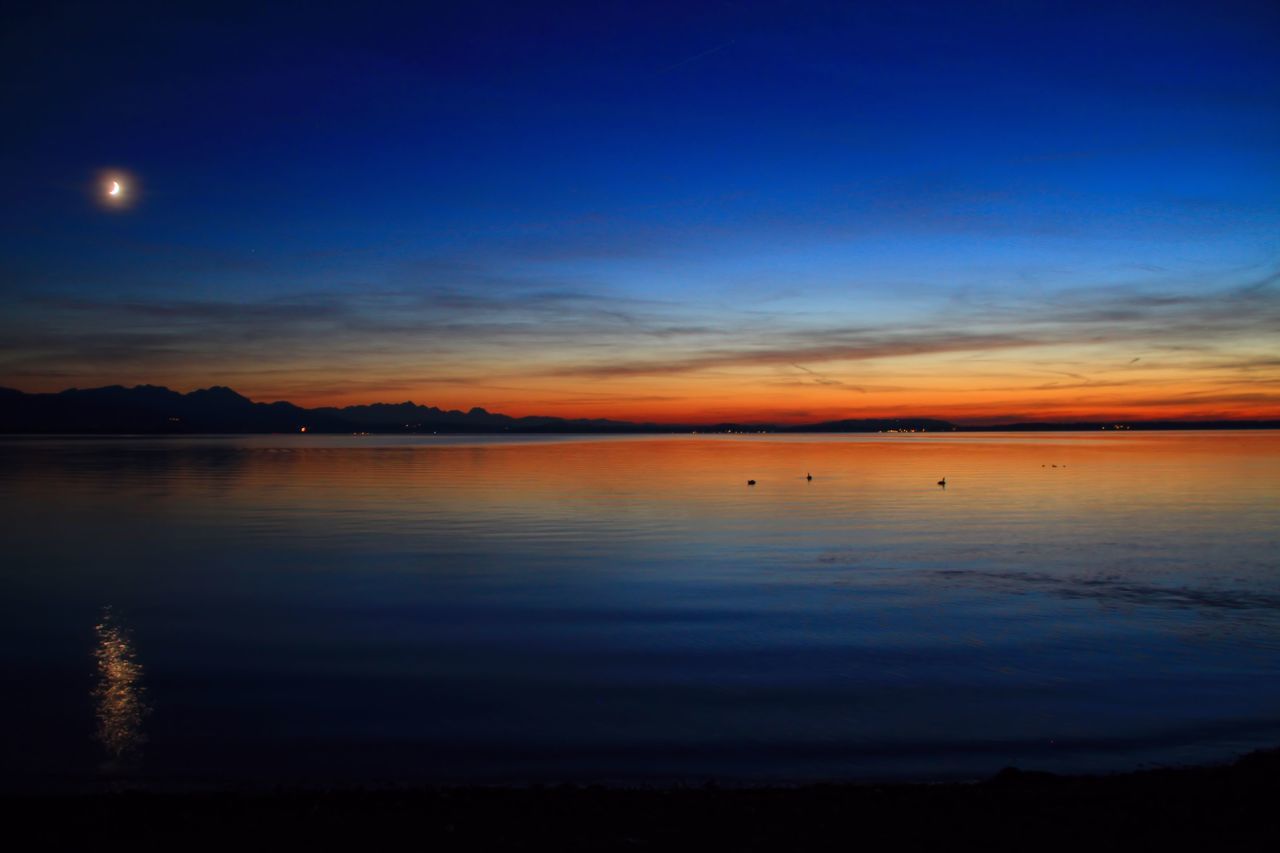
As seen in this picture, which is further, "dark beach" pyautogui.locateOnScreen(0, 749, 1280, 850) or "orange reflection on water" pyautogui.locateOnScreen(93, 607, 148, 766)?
"orange reflection on water" pyautogui.locateOnScreen(93, 607, 148, 766)

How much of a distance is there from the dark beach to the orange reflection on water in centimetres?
189

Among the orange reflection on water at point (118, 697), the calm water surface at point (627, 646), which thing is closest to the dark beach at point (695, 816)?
the calm water surface at point (627, 646)

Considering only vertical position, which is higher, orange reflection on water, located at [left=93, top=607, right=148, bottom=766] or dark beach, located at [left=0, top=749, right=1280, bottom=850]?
dark beach, located at [left=0, top=749, right=1280, bottom=850]

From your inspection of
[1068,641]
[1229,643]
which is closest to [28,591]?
[1068,641]

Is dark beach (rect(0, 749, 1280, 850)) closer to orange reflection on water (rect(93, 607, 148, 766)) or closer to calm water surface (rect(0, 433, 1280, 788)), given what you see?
calm water surface (rect(0, 433, 1280, 788))

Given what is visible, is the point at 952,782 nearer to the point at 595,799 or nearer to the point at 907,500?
the point at 595,799

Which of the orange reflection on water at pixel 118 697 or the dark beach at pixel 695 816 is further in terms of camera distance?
the orange reflection on water at pixel 118 697

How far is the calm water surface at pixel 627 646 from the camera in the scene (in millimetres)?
9336

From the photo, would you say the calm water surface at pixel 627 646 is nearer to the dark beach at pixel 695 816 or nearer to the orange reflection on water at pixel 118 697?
the orange reflection on water at pixel 118 697

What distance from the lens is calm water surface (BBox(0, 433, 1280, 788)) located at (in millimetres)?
9336

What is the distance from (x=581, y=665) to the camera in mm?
12828

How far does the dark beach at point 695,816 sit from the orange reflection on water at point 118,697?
1889 mm

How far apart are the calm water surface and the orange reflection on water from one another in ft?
0.21

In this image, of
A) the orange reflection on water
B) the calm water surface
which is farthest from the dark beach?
the orange reflection on water
